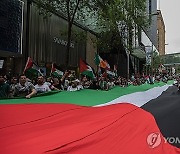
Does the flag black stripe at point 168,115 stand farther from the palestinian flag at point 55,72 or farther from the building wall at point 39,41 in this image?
the building wall at point 39,41

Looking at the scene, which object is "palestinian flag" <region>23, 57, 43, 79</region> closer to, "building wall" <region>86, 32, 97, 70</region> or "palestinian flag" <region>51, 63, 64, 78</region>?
"palestinian flag" <region>51, 63, 64, 78</region>

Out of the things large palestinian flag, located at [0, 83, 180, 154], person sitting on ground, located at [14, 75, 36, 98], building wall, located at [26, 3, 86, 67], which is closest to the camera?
large palestinian flag, located at [0, 83, 180, 154]

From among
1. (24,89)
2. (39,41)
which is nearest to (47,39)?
(39,41)

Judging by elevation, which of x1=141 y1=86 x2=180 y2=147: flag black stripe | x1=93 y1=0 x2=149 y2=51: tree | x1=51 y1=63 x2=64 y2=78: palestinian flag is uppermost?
x1=93 y1=0 x2=149 y2=51: tree

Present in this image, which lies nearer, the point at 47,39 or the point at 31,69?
the point at 31,69

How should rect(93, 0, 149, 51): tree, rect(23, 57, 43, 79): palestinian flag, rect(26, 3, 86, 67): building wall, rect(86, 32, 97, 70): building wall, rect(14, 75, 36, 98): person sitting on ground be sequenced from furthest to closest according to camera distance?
rect(86, 32, 97, 70): building wall < rect(93, 0, 149, 51): tree < rect(26, 3, 86, 67): building wall < rect(23, 57, 43, 79): palestinian flag < rect(14, 75, 36, 98): person sitting on ground

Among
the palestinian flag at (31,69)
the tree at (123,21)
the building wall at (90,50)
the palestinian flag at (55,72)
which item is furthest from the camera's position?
the building wall at (90,50)

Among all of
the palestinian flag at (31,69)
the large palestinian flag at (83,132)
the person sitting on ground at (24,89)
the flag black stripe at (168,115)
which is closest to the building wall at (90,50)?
the palestinian flag at (31,69)

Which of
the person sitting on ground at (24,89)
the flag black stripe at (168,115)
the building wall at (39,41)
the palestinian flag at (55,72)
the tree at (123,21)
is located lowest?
the flag black stripe at (168,115)

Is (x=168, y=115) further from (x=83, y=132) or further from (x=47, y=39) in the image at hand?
(x=47, y=39)

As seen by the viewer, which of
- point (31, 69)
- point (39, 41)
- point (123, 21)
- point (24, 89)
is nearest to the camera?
point (24, 89)

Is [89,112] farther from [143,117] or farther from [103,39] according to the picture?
[103,39]

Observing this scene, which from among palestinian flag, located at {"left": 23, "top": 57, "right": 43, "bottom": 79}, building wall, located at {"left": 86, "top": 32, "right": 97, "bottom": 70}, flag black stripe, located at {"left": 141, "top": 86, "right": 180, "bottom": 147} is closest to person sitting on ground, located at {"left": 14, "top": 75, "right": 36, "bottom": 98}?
flag black stripe, located at {"left": 141, "top": 86, "right": 180, "bottom": 147}

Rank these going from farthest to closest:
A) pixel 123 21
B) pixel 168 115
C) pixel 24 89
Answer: pixel 123 21
pixel 24 89
pixel 168 115
